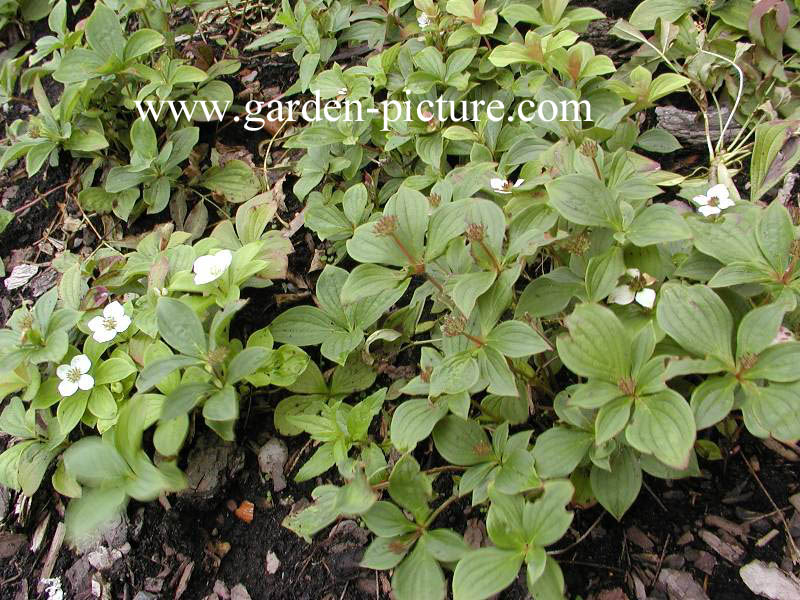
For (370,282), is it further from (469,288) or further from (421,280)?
(421,280)

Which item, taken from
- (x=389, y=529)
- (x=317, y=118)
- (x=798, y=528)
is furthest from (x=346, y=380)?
(x=798, y=528)

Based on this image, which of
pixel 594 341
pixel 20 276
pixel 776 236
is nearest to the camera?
pixel 594 341

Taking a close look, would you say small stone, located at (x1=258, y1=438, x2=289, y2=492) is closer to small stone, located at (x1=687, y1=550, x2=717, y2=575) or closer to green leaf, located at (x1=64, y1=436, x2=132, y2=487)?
green leaf, located at (x1=64, y1=436, x2=132, y2=487)

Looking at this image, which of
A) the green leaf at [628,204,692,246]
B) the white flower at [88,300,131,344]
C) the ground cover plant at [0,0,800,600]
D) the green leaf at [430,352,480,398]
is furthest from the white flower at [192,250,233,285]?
the green leaf at [628,204,692,246]

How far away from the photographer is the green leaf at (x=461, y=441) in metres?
1.90

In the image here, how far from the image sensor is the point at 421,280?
2.60 m

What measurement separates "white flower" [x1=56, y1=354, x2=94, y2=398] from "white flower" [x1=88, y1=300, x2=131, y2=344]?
0.28ft

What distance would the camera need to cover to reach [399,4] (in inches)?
120

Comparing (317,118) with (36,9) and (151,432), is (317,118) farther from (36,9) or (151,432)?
(36,9)

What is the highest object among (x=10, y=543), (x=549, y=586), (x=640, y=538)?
(x=549, y=586)

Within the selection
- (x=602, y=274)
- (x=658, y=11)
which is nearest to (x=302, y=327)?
(x=602, y=274)

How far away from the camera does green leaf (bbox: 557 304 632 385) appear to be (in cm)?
160

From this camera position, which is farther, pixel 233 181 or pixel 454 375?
pixel 233 181

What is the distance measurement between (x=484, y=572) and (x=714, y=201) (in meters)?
1.23
